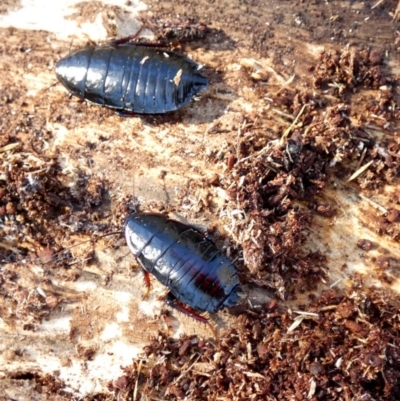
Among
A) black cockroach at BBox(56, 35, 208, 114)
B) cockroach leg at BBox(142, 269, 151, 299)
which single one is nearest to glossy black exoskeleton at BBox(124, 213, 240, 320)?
cockroach leg at BBox(142, 269, 151, 299)

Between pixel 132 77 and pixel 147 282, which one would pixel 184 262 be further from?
pixel 132 77

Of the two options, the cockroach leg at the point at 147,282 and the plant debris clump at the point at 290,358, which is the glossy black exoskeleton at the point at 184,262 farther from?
the plant debris clump at the point at 290,358

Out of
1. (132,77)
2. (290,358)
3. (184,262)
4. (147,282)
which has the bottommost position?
(290,358)

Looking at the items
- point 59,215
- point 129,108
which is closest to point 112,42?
point 129,108

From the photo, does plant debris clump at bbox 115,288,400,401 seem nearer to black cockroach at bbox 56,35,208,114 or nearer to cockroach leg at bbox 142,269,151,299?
cockroach leg at bbox 142,269,151,299

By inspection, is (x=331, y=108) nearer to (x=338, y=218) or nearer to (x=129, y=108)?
(x=338, y=218)

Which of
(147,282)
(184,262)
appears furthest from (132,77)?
(147,282)

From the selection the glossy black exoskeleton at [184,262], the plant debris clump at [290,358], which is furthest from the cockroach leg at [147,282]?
the plant debris clump at [290,358]
